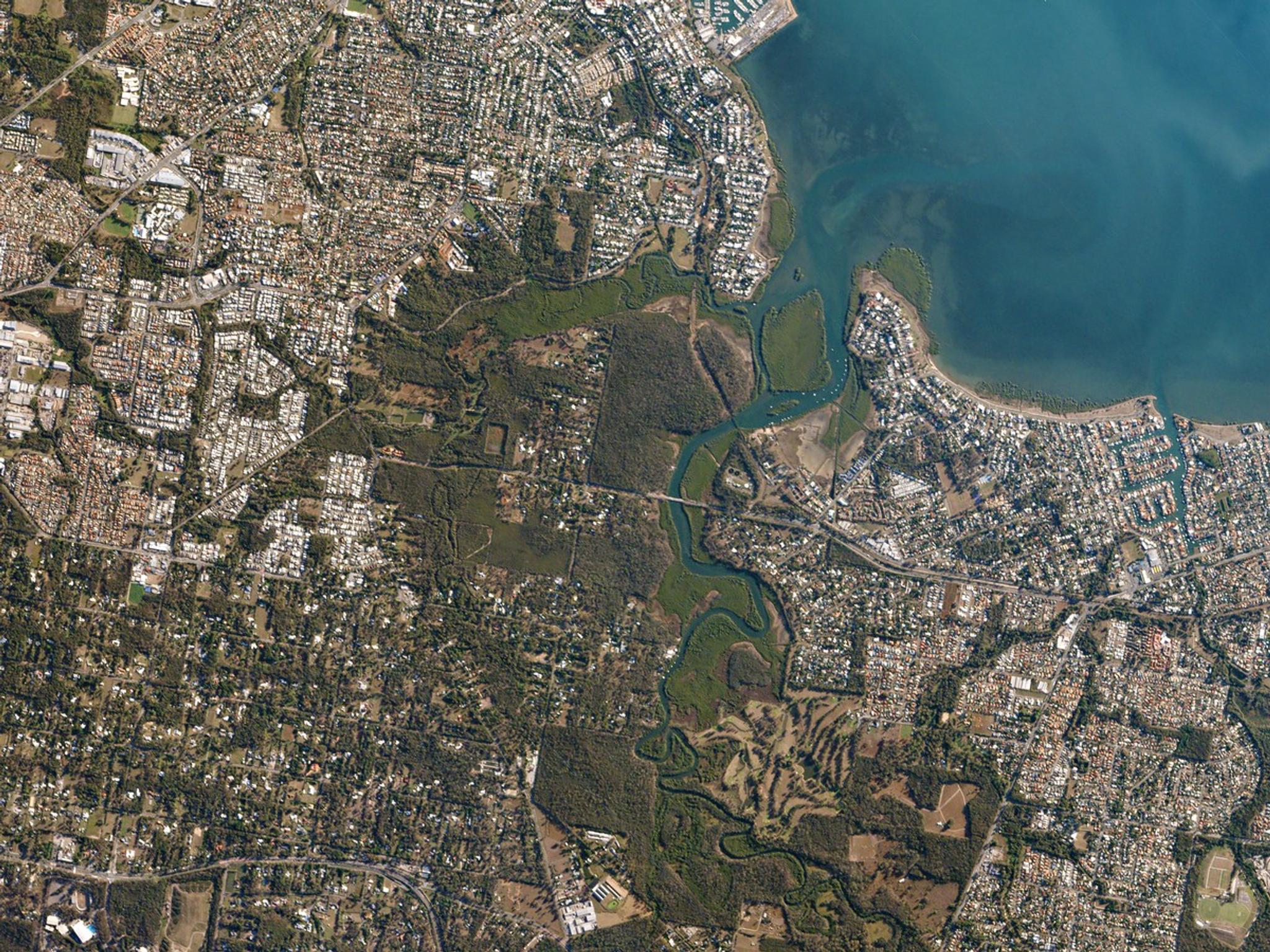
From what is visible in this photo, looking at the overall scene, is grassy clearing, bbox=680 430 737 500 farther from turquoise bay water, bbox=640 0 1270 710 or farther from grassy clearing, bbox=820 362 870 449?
grassy clearing, bbox=820 362 870 449

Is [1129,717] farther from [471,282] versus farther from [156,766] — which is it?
[156,766]

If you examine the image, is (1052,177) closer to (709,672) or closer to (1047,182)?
(1047,182)

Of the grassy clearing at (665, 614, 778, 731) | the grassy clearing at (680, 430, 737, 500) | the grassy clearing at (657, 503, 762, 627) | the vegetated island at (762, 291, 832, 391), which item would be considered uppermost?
the vegetated island at (762, 291, 832, 391)

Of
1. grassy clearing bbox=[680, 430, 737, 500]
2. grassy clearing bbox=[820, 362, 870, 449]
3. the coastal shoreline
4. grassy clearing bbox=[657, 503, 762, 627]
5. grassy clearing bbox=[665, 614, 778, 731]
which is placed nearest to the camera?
grassy clearing bbox=[665, 614, 778, 731]

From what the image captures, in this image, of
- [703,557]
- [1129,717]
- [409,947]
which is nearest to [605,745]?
[703,557]

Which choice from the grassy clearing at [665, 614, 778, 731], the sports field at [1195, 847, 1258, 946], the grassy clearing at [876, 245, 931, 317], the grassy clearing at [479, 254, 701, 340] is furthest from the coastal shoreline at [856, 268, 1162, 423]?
the sports field at [1195, 847, 1258, 946]
